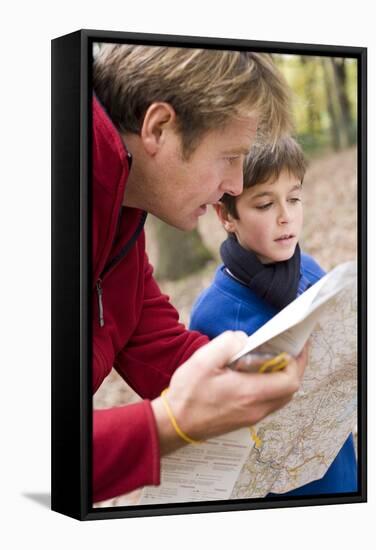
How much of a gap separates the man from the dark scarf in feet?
0.77

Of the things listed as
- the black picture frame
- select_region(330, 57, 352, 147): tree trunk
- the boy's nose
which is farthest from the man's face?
select_region(330, 57, 352, 147): tree trunk

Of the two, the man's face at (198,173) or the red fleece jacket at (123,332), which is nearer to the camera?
the red fleece jacket at (123,332)

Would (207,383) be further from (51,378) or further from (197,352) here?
(51,378)

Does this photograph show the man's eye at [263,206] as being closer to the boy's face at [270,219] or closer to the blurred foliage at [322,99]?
the boy's face at [270,219]

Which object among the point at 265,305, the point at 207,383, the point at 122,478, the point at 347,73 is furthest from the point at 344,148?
the point at 122,478

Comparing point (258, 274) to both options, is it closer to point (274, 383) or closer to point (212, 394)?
point (274, 383)

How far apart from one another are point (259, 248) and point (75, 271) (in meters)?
0.83

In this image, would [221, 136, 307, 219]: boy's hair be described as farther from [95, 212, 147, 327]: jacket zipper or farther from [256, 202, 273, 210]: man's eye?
[95, 212, 147, 327]: jacket zipper

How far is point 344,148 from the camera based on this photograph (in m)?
6.82

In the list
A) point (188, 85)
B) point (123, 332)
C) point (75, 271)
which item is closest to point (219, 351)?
point (123, 332)

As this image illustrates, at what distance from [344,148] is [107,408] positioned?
1656mm

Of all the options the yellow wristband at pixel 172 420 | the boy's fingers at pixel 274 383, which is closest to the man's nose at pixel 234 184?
the boy's fingers at pixel 274 383

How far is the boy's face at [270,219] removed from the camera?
638 cm

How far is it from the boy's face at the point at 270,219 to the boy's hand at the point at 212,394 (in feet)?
1.34
